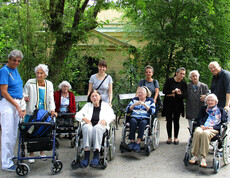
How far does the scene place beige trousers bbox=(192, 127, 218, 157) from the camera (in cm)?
403

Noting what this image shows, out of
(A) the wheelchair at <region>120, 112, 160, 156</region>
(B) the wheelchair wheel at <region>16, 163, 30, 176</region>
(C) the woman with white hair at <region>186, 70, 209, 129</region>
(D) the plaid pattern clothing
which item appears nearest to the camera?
(B) the wheelchair wheel at <region>16, 163, 30, 176</region>

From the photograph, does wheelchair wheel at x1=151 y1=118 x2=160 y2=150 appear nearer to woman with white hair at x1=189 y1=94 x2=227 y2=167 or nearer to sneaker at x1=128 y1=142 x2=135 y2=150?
sneaker at x1=128 y1=142 x2=135 y2=150

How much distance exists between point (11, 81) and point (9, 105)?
0.38 m

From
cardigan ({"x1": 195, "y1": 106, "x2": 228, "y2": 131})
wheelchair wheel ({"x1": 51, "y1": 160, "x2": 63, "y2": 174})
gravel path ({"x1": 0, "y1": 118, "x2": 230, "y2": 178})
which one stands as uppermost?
cardigan ({"x1": 195, "y1": 106, "x2": 228, "y2": 131})

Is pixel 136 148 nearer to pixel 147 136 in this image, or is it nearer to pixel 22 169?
pixel 147 136

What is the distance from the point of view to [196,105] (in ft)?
17.1

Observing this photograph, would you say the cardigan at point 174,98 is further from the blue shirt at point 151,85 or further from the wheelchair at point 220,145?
the wheelchair at point 220,145

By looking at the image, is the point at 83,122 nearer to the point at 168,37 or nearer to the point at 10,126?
the point at 10,126

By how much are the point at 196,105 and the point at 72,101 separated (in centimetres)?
274

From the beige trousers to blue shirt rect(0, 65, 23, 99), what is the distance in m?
2.97

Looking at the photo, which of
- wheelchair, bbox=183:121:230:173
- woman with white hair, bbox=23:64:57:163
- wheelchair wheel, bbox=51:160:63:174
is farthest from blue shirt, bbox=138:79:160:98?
wheelchair wheel, bbox=51:160:63:174

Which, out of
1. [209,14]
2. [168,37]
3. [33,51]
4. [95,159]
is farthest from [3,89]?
[209,14]

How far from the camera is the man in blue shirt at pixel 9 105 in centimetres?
376

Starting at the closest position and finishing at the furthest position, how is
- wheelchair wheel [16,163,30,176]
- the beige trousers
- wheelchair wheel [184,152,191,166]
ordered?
wheelchair wheel [16,163,30,176], the beige trousers, wheelchair wheel [184,152,191,166]
